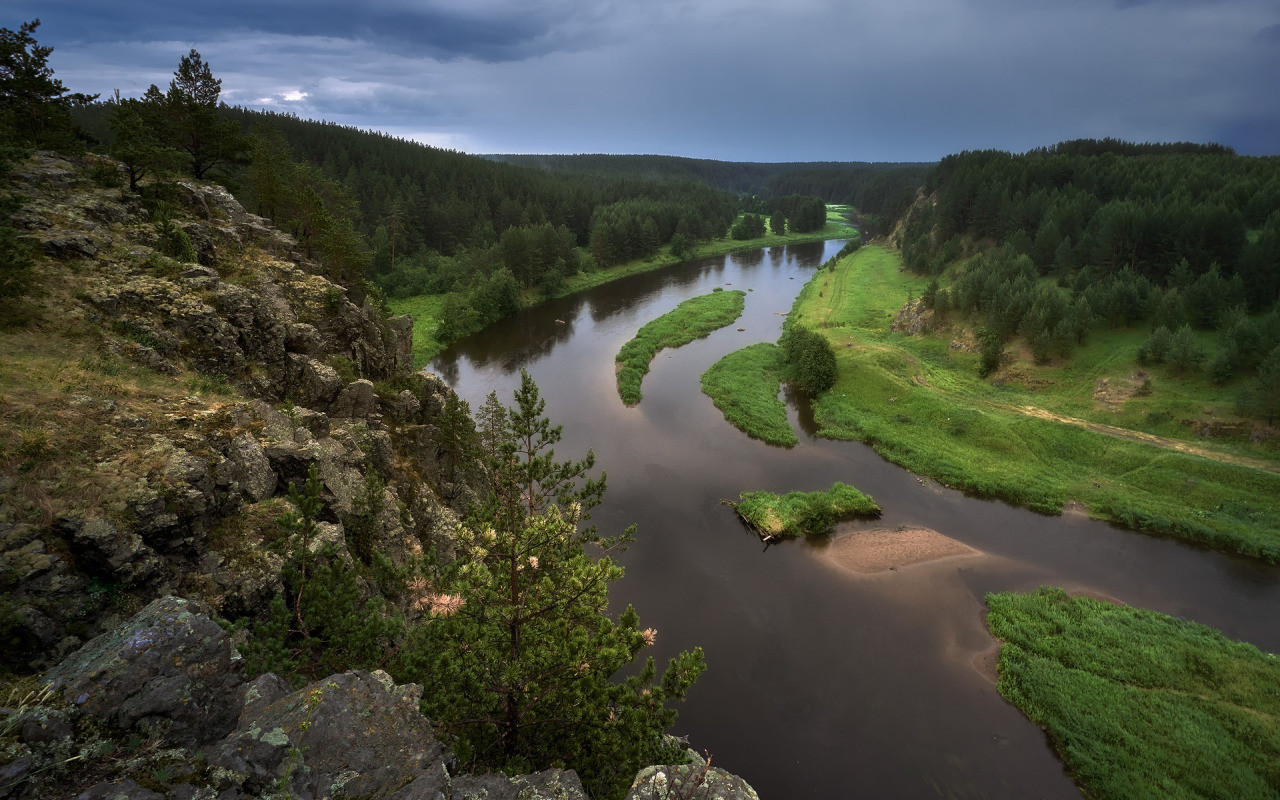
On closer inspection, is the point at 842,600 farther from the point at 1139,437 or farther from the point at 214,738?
the point at 1139,437

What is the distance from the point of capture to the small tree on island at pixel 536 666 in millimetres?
10836

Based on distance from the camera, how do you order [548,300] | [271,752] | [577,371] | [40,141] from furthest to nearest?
1. [548,300]
2. [577,371]
3. [40,141]
4. [271,752]

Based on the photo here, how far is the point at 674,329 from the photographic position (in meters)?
71.2

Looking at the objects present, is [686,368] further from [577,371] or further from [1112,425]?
[1112,425]

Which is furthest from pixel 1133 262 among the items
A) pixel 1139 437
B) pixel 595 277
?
pixel 595 277

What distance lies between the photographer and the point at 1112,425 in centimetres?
4259

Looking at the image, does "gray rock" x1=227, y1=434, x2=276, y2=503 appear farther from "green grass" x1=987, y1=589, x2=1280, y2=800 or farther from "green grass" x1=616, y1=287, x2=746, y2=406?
"green grass" x1=616, y1=287, x2=746, y2=406

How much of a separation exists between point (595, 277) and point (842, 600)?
272 feet

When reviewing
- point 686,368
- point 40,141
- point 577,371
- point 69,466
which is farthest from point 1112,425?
point 40,141

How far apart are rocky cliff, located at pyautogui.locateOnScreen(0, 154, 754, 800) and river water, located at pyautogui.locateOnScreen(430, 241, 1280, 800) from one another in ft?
43.0

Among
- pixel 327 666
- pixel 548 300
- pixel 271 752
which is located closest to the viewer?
pixel 271 752

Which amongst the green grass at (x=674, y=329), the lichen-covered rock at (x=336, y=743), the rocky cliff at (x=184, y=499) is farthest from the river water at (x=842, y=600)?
the lichen-covered rock at (x=336, y=743)

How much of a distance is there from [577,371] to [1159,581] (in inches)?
1858

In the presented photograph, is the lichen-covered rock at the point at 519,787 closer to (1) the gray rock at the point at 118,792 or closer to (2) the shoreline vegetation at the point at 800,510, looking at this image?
(1) the gray rock at the point at 118,792
